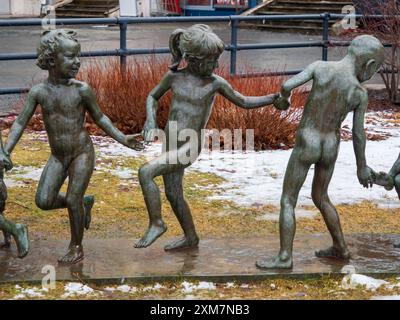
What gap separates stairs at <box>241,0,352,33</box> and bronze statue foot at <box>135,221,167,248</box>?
72.8ft

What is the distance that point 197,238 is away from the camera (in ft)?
19.5

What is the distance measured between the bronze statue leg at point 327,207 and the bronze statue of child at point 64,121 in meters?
1.20

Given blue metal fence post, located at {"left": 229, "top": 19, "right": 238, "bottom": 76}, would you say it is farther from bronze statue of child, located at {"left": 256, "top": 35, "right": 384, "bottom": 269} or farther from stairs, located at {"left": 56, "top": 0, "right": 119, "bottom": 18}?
stairs, located at {"left": 56, "top": 0, "right": 119, "bottom": 18}

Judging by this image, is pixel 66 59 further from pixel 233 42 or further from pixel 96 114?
pixel 233 42

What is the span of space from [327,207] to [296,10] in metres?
24.3

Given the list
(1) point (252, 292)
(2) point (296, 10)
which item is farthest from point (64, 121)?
(2) point (296, 10)

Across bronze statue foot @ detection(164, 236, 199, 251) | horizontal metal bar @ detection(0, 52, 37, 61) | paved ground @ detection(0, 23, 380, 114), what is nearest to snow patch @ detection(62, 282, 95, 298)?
bronze statue foot @ detection(164, 236, 199, 251)

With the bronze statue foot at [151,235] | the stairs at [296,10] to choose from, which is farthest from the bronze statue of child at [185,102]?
the stairs at [296,10]

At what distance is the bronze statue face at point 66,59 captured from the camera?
5258 mm

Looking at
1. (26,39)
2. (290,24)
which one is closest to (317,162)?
(26,39)

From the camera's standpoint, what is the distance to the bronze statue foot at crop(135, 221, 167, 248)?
5.29 m

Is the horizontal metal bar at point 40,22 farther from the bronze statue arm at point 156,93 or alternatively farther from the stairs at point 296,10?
the stairs at point 296,10

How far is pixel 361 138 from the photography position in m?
5.35

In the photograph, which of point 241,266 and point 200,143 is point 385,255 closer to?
point 241,266
